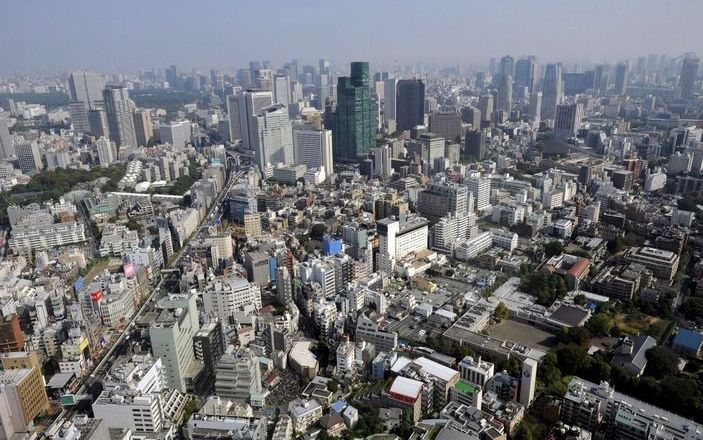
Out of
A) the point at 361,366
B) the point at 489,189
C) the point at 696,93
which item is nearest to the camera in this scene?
the point at 361,366

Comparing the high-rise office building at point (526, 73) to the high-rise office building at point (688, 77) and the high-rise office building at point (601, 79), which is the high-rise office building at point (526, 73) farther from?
the high-rise office building at point (688, 77)

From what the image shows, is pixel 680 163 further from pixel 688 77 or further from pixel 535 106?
pixel 688 77

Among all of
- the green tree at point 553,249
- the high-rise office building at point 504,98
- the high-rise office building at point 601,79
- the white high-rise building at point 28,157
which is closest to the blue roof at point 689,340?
the green tree at point 553,249

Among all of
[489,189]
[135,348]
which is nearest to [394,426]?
[135,348]

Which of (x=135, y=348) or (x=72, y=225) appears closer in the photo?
(x=135, y=348)

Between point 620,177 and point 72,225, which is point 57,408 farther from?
point 620,177

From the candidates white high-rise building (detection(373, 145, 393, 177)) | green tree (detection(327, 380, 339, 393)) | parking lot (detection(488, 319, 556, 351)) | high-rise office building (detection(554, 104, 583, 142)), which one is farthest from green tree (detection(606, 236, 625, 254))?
high-rise office building (detection(554, 104, 583, 142))

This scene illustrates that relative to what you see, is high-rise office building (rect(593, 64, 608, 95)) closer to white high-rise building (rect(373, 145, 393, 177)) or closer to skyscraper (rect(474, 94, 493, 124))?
skyscraper (rect(474, 94, 493, 124))
